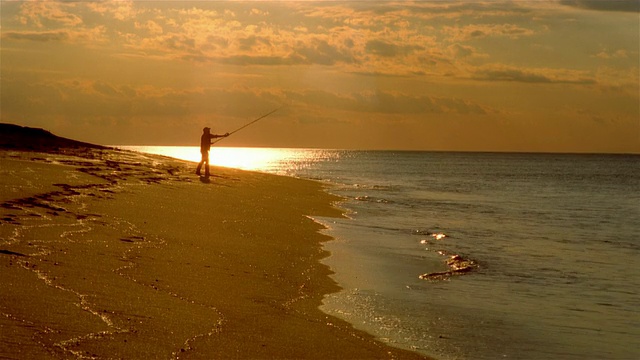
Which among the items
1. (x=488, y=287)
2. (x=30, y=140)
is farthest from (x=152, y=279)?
(x=30, y=140)

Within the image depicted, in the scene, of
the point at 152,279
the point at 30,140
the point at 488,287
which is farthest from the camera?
the point at 30,140

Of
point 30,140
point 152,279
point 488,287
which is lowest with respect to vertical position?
point 488,287

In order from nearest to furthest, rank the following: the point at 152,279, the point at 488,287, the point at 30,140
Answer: the point at 152,279 < the point at 488,287 < the point at 30,140

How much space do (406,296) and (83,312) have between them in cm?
555

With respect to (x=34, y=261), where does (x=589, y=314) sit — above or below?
below

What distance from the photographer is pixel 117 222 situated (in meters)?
14.8

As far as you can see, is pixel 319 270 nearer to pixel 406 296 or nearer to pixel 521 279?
pixel 406 296

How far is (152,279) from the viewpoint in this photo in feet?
34.1

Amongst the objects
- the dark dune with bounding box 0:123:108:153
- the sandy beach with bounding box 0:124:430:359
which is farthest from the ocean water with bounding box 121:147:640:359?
the dark dune with bounding box 0:123:108:153

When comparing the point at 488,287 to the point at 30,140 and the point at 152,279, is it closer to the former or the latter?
the point at 152,279

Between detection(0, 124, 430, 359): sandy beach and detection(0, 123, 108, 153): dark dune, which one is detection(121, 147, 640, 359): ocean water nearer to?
detection(0, 124, 430, 359): sandy beach

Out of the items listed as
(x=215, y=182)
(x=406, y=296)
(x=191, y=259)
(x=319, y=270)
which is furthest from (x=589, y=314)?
(x=215, y=182)

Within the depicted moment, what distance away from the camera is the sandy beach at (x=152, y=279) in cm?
770

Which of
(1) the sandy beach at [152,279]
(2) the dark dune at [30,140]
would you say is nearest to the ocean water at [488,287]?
(1) the sandy beach at [152,279]
